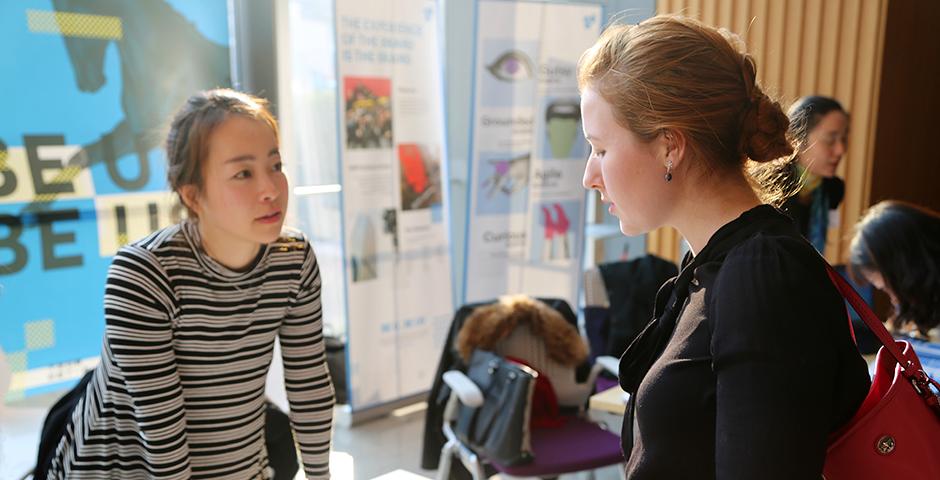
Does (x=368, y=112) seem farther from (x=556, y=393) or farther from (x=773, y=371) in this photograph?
(x=773, y=371)

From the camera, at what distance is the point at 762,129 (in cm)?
110

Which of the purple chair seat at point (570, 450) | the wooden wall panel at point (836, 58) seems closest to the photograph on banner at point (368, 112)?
the purple chair seat at point (570, 450)

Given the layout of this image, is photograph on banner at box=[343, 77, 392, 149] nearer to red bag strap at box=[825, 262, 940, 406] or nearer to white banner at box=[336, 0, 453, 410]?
white banner at box=[336, 0, 453, 410]

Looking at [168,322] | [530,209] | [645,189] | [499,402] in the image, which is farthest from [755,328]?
[530,209]

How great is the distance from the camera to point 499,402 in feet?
8.91

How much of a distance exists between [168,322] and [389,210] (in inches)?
98.9

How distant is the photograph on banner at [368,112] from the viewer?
3.83 m

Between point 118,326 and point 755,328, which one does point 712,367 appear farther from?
point 118,326

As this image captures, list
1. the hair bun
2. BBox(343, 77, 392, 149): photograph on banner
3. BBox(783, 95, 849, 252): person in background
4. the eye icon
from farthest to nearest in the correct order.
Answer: the eye icon
BBox(343, 77, 392, 149): photograph on banner
BBox(783, 95, 849, 252): person in background
the hair bun

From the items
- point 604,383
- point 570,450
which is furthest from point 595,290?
point 570,450

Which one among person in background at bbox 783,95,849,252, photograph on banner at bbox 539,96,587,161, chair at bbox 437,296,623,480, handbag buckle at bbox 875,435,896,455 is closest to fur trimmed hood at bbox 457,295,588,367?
chair at bbox 437,296,623,480

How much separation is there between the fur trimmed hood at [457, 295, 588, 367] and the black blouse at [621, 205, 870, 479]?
1.92m

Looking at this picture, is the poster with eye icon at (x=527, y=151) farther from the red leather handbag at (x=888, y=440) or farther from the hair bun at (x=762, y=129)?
the red leather handbag at (x=888, y=440)

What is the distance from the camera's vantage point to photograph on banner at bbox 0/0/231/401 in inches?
107
